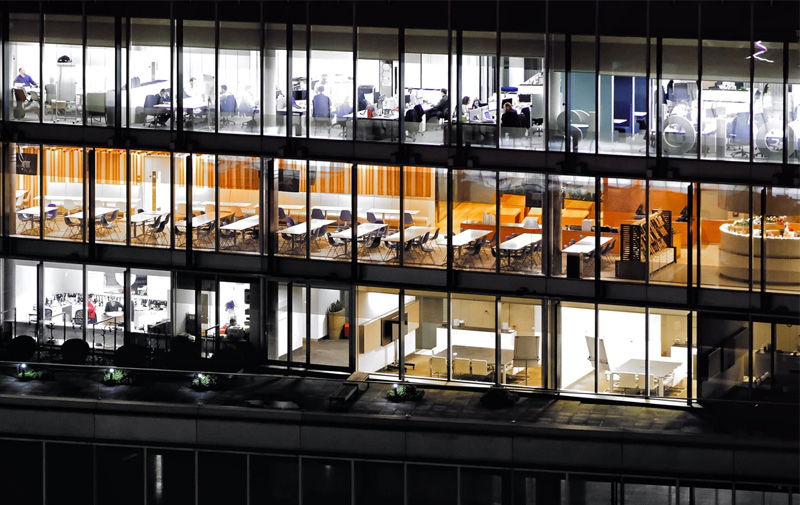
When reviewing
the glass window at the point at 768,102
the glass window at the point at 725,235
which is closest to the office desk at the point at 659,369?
the glass window at the point at 725,235

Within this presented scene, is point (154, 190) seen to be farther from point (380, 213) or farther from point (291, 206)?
point (380, 213)

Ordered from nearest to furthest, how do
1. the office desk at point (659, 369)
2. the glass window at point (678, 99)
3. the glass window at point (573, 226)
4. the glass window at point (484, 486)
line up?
the glass window at point (484, 486)
the glass window at point (678, 99)
the office desk at point (659, 369)
the glass window at point (573, 226)

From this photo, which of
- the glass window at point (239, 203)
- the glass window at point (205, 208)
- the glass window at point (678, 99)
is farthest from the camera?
the glass window at point (205, 208)

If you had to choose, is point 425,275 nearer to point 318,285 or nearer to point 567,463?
point 318,285

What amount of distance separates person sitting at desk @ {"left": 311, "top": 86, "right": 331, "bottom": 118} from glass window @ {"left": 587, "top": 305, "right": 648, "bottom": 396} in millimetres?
8944

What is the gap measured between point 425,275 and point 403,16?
22.4 feet

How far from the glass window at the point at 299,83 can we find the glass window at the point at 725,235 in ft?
35.4

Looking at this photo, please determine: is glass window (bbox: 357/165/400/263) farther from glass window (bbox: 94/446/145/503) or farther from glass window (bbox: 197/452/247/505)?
glass window (bbox: 94/446/145/503)

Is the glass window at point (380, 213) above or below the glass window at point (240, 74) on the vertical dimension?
below

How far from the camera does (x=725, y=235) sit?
148 ft

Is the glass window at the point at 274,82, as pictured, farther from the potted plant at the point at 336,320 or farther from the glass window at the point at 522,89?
the glass window at the point at 522,89

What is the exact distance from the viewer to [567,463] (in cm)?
4259

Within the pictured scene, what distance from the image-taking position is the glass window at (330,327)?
48.8 m

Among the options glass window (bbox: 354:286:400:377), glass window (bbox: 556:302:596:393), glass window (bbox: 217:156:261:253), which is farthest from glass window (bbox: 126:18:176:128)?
glass window (bbox: 556:302:596:393)
